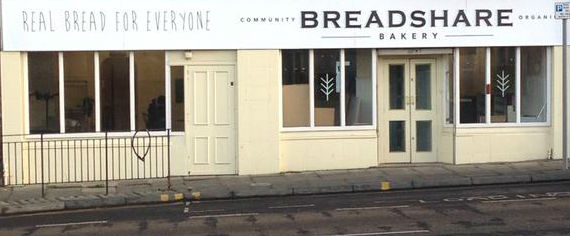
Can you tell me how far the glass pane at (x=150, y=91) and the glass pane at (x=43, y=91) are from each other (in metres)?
1.61

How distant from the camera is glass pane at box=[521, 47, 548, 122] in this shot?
15570mm

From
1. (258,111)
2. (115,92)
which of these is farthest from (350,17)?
(115,92)

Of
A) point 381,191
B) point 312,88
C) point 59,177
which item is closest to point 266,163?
point 312,88

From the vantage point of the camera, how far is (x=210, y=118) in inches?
584

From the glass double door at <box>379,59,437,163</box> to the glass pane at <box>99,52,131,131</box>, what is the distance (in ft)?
17.8

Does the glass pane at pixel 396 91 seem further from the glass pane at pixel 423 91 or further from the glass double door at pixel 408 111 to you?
the glass pane at pixel 423 91

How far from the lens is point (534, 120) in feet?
51.6

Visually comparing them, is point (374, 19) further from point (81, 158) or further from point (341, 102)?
point (81, 158)

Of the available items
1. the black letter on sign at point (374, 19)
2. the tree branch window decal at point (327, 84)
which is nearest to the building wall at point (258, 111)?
the tree branch window decal at point (327, 84)

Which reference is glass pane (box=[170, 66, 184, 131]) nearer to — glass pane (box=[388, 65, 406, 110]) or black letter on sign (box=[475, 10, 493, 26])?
glass pane (box=[388, 65, 406, 110])

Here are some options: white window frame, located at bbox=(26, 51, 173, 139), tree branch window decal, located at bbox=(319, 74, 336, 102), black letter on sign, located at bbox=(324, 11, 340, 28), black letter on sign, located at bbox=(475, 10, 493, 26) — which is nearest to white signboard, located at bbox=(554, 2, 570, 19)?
black letter on sign, located at bbox=(475, 10, 493, 26)

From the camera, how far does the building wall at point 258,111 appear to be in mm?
14680

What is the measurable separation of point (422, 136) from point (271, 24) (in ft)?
13.7

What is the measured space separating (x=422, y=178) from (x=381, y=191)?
1.06m
